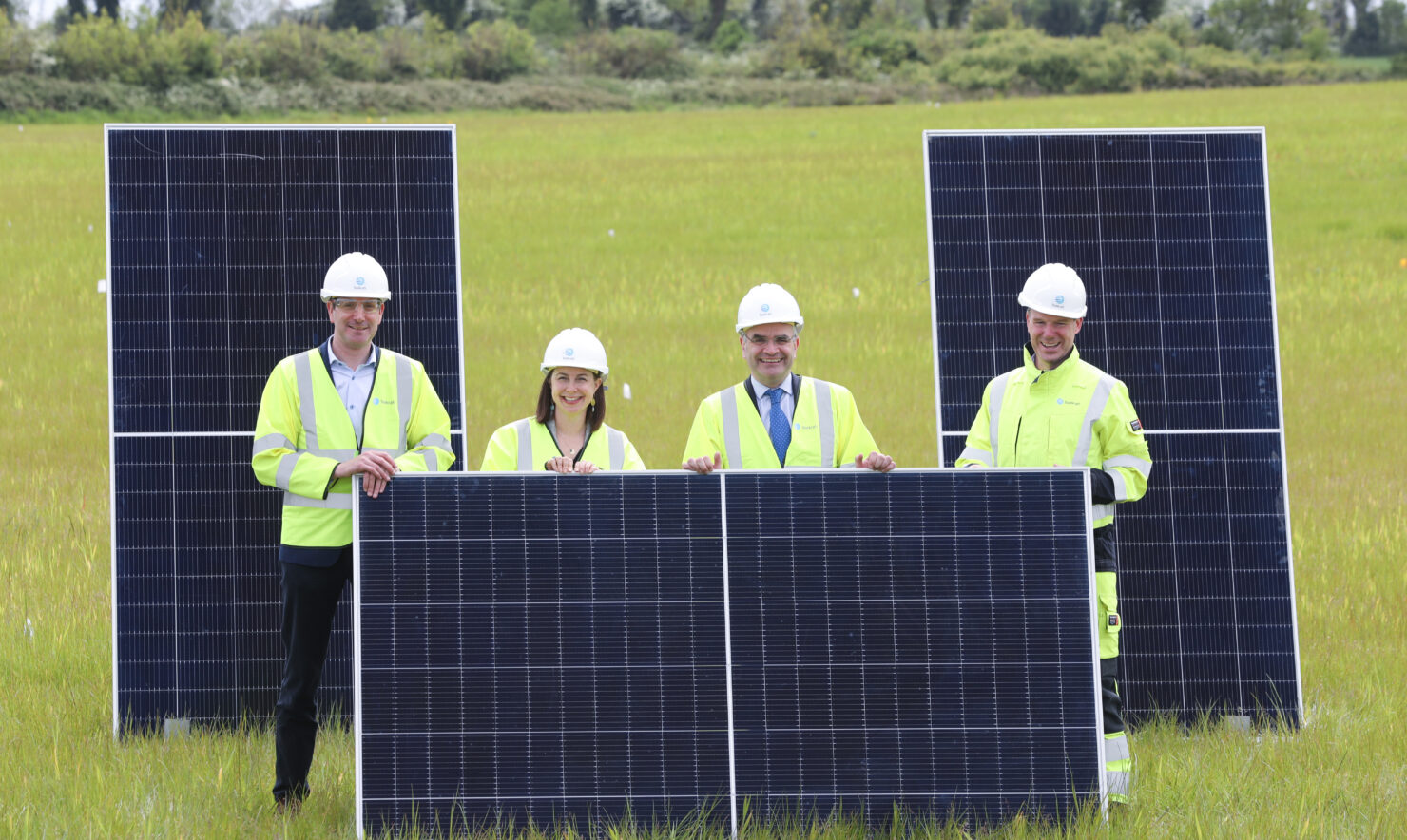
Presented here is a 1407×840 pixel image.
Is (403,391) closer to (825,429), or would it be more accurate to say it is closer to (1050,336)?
(825,429)

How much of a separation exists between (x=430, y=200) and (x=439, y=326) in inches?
30.7

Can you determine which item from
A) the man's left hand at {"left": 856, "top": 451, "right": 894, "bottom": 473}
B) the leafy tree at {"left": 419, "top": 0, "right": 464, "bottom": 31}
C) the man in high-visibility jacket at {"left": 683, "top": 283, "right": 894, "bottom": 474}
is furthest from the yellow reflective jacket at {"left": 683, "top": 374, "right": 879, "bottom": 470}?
the leafy tree at {"left": 419, "top": 0, "right": 464, "bottom": 31}

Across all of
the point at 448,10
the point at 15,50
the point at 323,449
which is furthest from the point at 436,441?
the point at 448,10

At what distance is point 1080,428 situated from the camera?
7.05 meters

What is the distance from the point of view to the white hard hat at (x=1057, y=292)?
6992 mm

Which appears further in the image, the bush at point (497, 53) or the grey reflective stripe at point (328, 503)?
the bush at point (497, 53)

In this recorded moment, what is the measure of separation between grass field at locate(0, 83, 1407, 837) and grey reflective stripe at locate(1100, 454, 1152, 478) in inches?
64.2

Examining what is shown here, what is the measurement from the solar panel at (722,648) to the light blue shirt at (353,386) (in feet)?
2.61

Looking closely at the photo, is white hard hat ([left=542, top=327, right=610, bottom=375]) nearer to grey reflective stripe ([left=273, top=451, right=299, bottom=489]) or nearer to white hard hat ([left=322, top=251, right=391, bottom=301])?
white hard hat ([left=322, top=251, right=391, bottom=301])

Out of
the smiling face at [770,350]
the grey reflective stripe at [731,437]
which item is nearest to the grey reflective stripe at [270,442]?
the grey reflective stripe at [731,437]

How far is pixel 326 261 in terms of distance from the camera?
29.0 feet

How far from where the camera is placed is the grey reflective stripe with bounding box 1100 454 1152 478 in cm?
704

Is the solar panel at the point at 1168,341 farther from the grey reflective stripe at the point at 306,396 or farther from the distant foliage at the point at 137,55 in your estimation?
the distant foliage at the point at 137,55

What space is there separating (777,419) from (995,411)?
111cm
